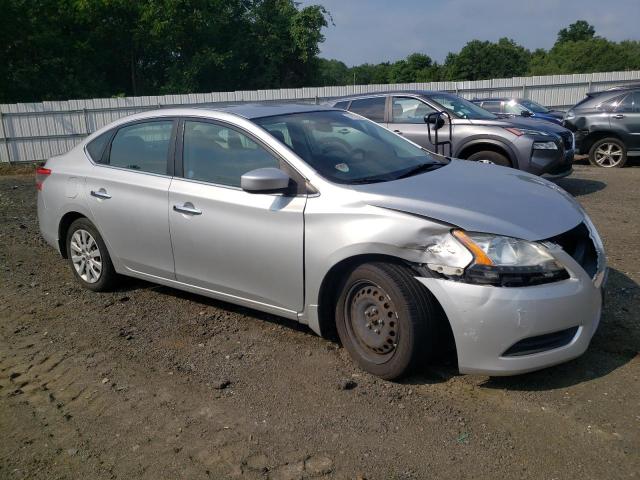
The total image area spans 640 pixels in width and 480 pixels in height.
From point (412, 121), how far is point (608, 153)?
515 centimetres

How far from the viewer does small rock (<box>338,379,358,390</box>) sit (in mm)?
3591

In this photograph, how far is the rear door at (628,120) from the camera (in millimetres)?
11781

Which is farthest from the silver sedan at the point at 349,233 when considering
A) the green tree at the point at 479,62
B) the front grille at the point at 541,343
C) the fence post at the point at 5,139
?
the green tree at the point at 479,62

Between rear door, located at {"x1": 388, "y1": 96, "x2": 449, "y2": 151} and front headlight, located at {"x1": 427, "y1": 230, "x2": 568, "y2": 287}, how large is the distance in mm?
6272

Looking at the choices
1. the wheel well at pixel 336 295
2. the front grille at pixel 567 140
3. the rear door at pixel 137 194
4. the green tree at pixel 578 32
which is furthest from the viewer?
the green tree at pixel 578 32

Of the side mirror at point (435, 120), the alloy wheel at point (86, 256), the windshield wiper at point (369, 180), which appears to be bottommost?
the alloy wheel at point (86, 256)

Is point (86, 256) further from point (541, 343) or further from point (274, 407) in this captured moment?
point (541, 343)

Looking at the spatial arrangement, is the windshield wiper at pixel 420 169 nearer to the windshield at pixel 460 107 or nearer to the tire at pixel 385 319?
the tire at pixel 385 319

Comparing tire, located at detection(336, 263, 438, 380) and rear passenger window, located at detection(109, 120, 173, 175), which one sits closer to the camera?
tire, located at detection(336, 263, 438, 380)

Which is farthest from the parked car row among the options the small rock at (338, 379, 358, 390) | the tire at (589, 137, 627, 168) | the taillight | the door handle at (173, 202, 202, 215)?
the small rock at (338, 379, 358, 390)

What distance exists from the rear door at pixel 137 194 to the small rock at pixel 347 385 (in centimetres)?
177

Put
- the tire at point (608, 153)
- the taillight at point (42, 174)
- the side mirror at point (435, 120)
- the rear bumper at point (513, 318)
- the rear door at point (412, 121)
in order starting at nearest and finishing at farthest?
the rear bumper at point (513, 318), the taillight at point (42, 174), the side mirror at point (435, 120), the rear door at point (412, 121), the tire at point (608, 153)

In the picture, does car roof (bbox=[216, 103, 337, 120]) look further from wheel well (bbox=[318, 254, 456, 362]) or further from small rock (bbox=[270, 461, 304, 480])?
small rock (bbox=[270, 461, 304, 480])

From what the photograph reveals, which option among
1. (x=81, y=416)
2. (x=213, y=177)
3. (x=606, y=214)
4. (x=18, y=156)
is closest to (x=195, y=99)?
(x=18, y=156)
